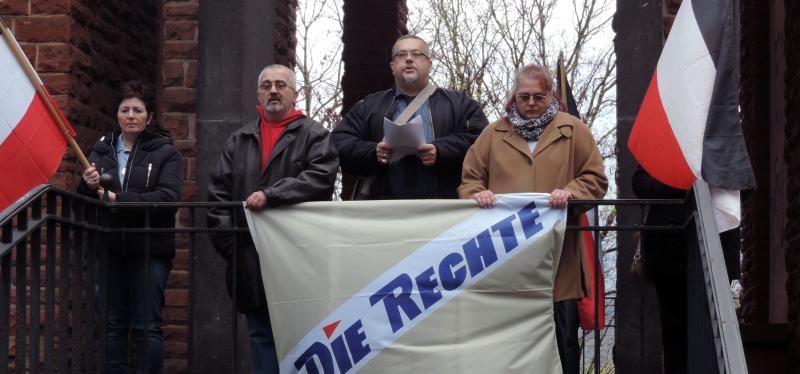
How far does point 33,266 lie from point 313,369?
54.0 inches

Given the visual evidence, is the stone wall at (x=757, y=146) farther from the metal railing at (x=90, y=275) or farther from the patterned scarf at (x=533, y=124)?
the patterned scarf at (x=533, y=124)

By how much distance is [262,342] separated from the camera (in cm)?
669

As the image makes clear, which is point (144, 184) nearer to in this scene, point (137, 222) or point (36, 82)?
point (137, 222)

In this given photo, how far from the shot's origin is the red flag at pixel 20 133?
6.17 m

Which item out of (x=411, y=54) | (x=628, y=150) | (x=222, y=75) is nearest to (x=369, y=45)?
(x=222, y=75)

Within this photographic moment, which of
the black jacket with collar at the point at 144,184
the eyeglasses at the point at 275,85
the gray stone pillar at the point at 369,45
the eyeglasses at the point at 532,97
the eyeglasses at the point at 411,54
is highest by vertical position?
the gray stone pillar at the point at 369,45

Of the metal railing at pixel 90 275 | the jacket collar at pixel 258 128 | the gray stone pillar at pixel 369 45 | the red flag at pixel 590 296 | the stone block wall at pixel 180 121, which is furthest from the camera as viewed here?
the gray stone pillar at pixel 369 45

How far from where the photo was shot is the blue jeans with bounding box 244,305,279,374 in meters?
6.66

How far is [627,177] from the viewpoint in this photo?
7812mm

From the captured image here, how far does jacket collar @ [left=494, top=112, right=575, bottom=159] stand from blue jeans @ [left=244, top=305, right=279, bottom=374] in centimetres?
148

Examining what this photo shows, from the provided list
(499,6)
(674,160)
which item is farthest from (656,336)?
(499,6)

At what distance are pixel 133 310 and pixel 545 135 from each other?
7.57 feet

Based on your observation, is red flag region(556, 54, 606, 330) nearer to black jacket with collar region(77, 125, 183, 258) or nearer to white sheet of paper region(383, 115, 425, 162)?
white sheet of paper region(383, 115, 425, 162)

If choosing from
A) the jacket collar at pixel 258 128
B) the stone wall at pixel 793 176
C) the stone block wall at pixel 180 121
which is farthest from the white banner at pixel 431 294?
the stone wall at pixel 793 176
